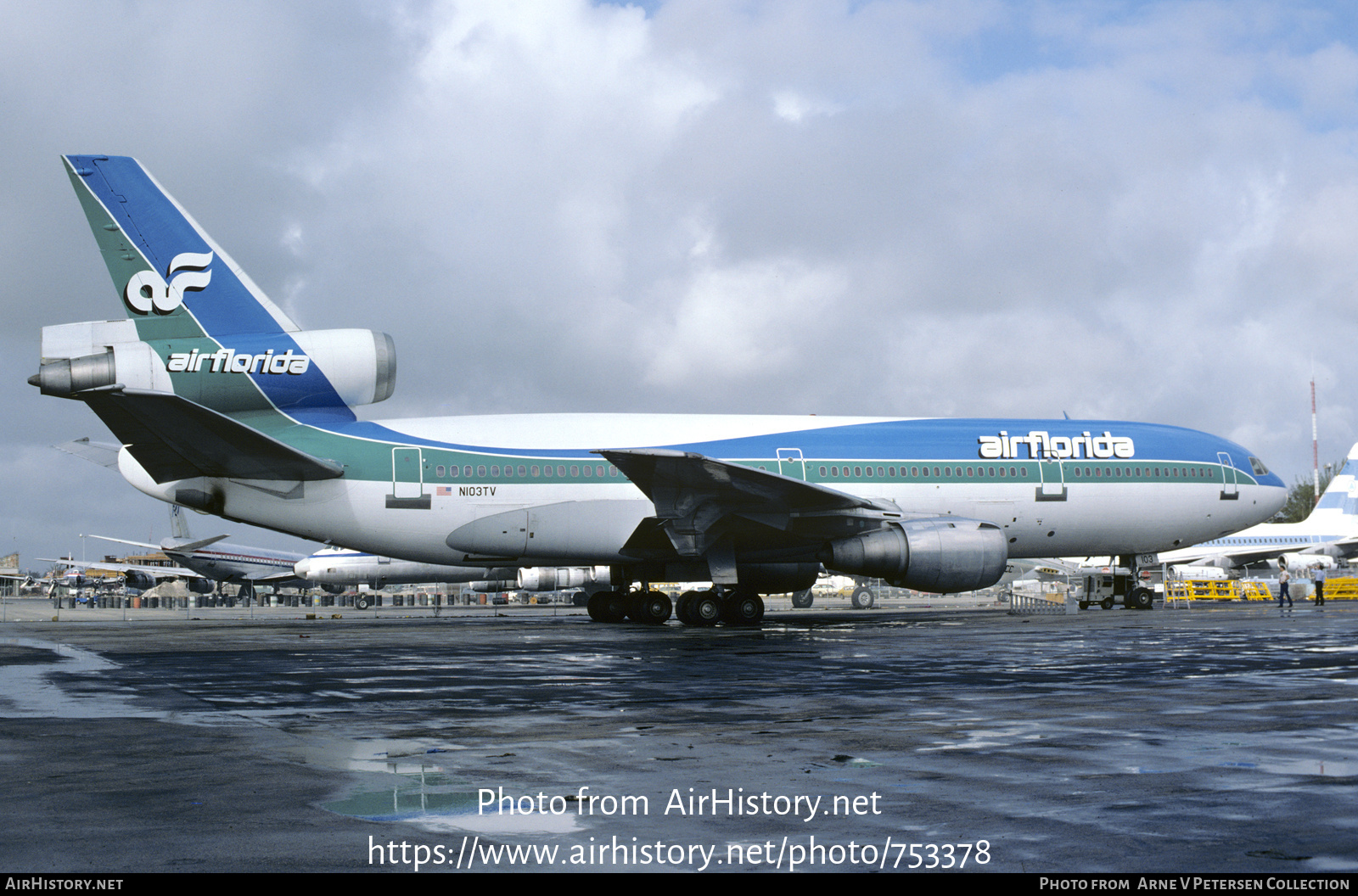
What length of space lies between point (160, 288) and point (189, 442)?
10.4 feet

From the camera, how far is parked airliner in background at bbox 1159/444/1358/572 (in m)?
59.9

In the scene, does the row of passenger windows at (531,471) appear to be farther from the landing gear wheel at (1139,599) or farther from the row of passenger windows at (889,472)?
the landing gear wheel at (1139,599)

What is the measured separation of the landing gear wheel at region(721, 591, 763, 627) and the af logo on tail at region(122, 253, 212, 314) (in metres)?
12.4

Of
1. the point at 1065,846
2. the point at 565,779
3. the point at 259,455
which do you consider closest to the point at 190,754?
the point at 565,779

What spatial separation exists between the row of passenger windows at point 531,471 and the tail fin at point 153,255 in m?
4.97

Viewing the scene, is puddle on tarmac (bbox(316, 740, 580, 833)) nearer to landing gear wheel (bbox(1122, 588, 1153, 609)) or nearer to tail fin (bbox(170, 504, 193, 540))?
landing gear wheel (bbox(1122, 588, 1153, 609))

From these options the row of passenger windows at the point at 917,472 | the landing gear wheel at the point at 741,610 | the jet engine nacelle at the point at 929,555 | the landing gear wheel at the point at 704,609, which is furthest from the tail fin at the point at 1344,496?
the landing gear wheel at the point at 704,609

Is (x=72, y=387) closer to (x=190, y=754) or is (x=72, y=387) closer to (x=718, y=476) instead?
(x=718, y=476)

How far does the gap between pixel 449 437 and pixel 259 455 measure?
3.90 meters

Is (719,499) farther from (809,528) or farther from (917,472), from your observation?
(917,472)

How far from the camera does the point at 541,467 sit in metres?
23.3

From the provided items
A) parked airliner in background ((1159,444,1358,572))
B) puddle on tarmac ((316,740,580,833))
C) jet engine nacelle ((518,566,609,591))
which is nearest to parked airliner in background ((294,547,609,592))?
jet engine nacelle ((518,566,609,591))

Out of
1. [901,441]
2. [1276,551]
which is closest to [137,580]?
[901,441]
